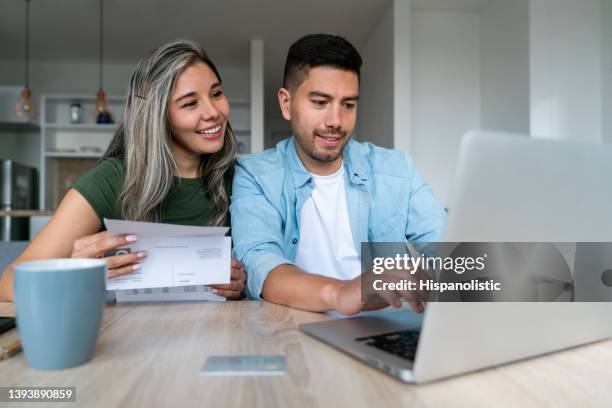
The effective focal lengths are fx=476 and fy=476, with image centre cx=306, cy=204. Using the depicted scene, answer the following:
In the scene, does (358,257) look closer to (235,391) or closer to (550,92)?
(235,391)

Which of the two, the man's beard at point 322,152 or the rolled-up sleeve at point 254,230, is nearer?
the rolled-up sleeve at point 254,230

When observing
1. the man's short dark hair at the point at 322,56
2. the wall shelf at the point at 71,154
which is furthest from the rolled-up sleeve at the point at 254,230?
the wall shelf at the point at 71,154

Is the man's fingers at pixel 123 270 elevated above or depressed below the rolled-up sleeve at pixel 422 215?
below

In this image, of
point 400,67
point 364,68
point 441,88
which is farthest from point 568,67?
point 364,68

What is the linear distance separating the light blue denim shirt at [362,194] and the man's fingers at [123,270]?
0.44 m

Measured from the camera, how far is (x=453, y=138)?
14.4 feet

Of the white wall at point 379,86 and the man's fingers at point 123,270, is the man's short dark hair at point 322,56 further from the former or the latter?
the white wall at point 379,86

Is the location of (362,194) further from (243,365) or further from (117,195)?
(243,365)

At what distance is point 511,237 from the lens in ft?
1.59

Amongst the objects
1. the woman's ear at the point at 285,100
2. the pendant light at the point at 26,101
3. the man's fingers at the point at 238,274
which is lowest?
the man's fingers at the point at 238,274

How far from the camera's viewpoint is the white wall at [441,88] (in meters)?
4.38

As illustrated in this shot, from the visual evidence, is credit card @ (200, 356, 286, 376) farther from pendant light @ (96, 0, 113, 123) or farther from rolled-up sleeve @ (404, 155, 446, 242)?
pendant light @ (96, 0, 113, 123)

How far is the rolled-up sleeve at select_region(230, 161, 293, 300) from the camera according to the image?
1014mm

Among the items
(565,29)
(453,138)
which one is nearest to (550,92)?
(565,29)
